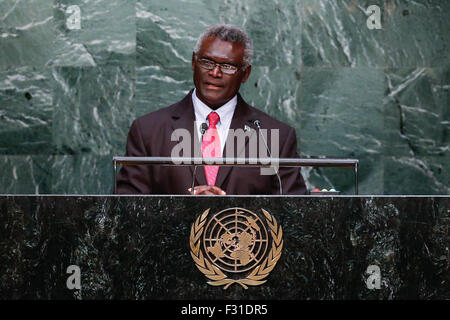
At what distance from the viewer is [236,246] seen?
3.04 meters

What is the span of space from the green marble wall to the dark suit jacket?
1421mm

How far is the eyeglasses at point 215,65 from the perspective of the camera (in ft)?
15.4

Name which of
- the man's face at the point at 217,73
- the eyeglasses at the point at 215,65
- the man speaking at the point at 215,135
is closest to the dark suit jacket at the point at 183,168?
the man speaking at the point at 215,135

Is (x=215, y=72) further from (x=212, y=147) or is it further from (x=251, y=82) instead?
(x=251, y=82)

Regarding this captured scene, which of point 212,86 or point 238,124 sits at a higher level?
point 212,86

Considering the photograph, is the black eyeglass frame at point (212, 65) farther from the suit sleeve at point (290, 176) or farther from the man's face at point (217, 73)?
the suit sleeve at point (290, 176)

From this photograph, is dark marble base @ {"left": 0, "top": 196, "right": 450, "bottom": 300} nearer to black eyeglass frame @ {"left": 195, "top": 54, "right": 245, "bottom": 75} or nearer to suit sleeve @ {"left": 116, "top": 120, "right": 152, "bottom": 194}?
suit sleeve @ {"left": 116, "top": 120, "right": 152, "bottom": 194}

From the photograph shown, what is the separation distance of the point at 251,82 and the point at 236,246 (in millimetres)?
3506

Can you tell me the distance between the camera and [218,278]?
3.02 meters

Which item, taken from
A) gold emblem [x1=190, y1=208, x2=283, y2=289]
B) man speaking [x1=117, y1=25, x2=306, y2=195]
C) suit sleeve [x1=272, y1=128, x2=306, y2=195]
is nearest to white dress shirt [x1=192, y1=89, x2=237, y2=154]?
man speaking [x1=117, y1=25, x2=306, y2=195]

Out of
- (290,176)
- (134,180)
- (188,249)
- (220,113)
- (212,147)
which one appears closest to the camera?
(188,249)

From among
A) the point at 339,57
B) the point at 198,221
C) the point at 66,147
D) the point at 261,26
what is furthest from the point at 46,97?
the point at 198,221

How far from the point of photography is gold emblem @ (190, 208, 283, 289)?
119 inches

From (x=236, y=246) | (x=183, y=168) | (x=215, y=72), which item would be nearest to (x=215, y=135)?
(x=183, y=168)
